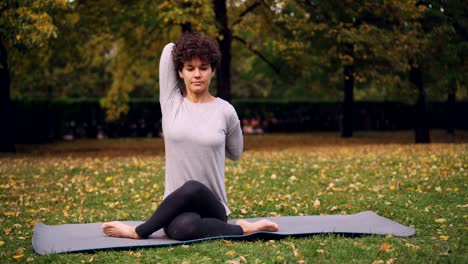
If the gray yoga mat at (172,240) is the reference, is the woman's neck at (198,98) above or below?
above

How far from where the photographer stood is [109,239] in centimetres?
534

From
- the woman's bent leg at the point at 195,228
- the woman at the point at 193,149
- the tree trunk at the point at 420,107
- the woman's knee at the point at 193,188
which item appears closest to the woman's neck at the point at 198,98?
the woman at the point at 193,149

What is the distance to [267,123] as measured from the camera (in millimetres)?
32281

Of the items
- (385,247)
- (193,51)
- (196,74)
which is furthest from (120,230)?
(385,247)

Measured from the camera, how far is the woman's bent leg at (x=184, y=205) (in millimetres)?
5055

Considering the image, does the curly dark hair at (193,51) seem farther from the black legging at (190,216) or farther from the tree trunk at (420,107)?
the tree trunk at (420,107)

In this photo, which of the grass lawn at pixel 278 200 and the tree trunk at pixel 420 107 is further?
the tree trunk at pixel 420 107

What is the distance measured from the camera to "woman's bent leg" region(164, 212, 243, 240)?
5168 mm

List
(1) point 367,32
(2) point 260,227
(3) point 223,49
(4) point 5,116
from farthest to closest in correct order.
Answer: (3) point 223,49 → (4) point 5,116 → (1) point 367,32 → (2) point 260,227

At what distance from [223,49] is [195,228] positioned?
12.9 meters

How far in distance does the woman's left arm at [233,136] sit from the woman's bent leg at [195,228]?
0.66m

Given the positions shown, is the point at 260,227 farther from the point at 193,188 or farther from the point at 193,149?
the point at 193,149

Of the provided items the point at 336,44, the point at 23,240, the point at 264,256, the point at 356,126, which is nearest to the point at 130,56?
the point at 336,44

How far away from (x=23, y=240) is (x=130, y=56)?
46.1 ft
